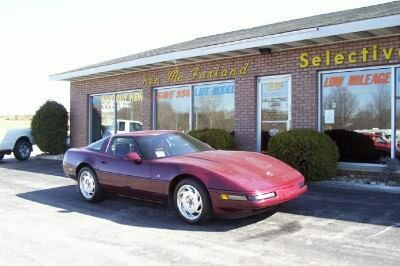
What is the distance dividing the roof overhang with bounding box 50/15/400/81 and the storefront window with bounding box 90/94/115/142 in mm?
1884

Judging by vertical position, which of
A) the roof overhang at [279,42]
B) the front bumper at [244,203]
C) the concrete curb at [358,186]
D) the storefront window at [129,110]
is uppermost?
the roof overhang at [279,42]

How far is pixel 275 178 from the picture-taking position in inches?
228

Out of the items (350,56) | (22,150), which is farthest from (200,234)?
(22,150)

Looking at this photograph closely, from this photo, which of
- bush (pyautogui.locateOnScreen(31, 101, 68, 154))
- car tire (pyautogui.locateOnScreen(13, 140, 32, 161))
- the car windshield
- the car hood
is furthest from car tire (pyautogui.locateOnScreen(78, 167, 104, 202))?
car tire (pyautogui.locateOnScreen(13, 140, 32, 161))

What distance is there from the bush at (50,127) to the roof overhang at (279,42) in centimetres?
371

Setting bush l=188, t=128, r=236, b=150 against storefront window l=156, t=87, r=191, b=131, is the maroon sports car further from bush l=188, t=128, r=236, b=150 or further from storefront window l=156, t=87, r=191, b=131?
storefront window l=156, t=87, r=191, b=131

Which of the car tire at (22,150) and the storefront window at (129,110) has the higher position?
the storefront window at (129,110)

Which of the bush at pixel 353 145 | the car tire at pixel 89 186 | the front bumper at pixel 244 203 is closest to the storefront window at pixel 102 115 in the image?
the car tire at pixel 89 186

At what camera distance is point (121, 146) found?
286 inches

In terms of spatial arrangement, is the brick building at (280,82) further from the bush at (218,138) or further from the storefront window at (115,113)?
the bush at (218,138)

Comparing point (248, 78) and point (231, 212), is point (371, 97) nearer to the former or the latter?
point (248, 78)

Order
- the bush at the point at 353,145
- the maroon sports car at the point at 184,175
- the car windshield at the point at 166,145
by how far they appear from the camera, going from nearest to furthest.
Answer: the maroon sports car at the point at 184,175 < the car windshield at the point at 166,145 < the bush at the point at 353,145

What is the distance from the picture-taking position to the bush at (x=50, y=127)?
53.5 feet

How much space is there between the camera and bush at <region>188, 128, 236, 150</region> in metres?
10.6
